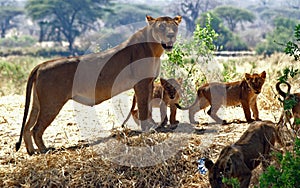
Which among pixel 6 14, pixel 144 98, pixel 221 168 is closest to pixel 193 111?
pixel 144 98

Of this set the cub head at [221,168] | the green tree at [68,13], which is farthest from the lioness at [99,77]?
the green tree at [68,13]

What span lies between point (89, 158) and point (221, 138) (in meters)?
1.77

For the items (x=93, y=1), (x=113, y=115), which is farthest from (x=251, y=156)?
(x=93, y=1)

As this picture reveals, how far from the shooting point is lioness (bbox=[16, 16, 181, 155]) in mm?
7617

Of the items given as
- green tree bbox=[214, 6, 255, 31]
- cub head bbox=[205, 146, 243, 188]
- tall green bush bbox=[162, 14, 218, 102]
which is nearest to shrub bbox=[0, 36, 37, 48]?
green tree bbox=[214, 6, 255, 31]

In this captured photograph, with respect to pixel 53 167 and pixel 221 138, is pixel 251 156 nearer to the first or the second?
pixel 221 138

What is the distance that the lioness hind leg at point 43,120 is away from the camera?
7617 mm

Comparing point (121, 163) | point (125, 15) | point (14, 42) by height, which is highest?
point (121, 163)

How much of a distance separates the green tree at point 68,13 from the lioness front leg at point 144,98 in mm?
46700

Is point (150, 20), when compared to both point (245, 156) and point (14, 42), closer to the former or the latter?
point (245, 156)

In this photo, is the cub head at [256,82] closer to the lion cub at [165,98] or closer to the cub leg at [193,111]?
the cub leg at [193,111]

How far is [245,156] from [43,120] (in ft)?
9.54

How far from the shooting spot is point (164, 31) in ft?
26.6

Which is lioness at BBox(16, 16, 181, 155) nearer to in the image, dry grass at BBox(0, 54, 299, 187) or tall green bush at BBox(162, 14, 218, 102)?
dry grass at BBox(0, 54, 299, 187)
